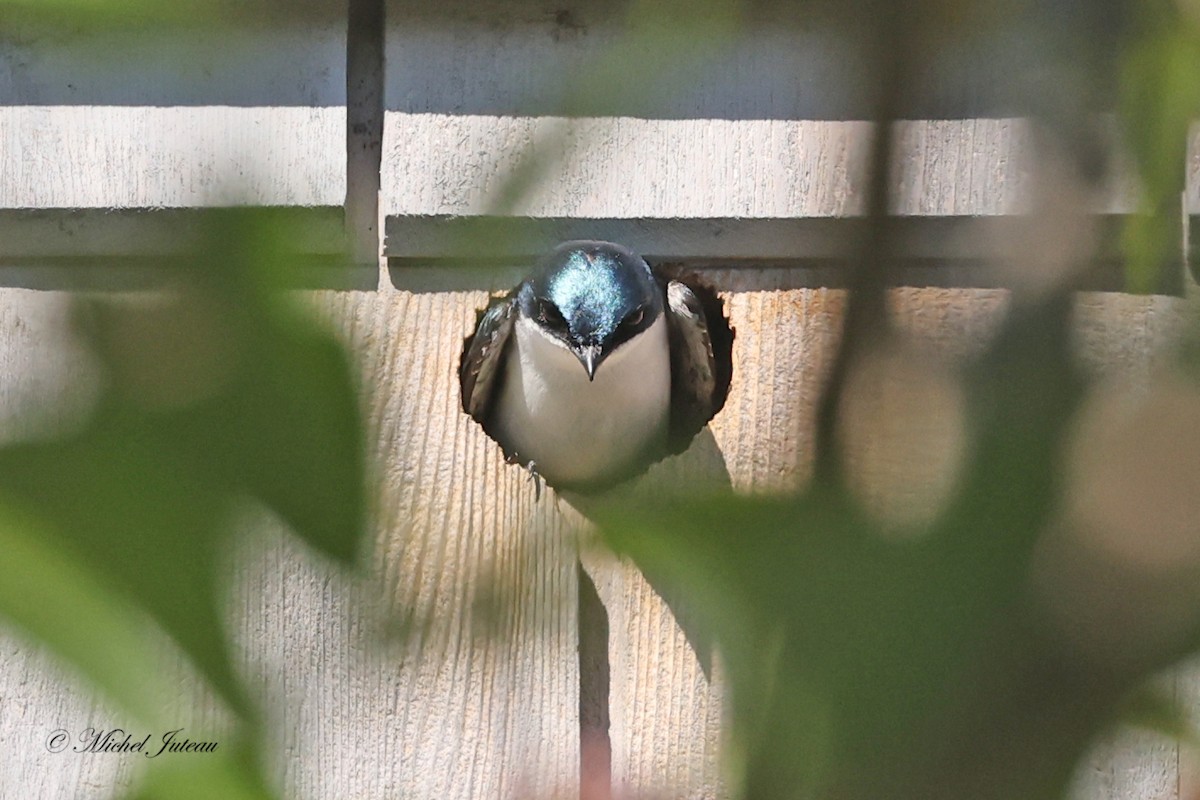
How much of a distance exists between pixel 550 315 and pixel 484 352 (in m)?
0.10

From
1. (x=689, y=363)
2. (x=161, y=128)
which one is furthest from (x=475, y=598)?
(x=689, y=363)

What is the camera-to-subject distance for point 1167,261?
50 centimetres

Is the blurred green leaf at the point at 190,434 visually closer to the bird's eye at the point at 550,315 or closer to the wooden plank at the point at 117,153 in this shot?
the wooden plank at the point at 117,153

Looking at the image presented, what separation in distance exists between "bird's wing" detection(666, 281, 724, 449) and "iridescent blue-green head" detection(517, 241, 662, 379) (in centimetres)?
3

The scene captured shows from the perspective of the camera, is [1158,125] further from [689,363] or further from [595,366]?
[689,363]

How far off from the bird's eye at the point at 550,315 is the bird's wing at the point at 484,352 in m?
0.04

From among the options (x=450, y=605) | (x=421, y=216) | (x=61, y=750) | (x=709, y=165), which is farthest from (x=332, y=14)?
(x=61, y=750)

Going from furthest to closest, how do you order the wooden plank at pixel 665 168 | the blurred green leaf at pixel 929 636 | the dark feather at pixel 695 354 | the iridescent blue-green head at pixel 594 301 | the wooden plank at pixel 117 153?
the dark feather at pixel 695 354 → the iridescent blue-green head at pixel 594 301 → the wooden plank at pixel 665 168 → the wooden plank at pixel 117 153 → the blurred green leaf at pixel 929 636

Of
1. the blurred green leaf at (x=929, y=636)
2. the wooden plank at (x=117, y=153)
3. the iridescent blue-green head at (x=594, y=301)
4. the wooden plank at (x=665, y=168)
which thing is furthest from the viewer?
the iridescent blue-green head at (x=594, y=301)

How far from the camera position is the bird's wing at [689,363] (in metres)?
1.79

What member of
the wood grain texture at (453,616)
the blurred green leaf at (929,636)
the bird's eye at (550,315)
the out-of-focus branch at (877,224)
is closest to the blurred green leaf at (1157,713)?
the blurred green leaf at (929,636)

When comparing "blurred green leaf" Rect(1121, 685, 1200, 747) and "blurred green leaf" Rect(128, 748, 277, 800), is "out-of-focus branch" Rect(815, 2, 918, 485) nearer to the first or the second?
"blurred green leaf" Rect(1121, 685, 1200, 747)

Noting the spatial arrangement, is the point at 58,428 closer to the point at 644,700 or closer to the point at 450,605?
the point at 450,605

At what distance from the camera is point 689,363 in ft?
6.32
